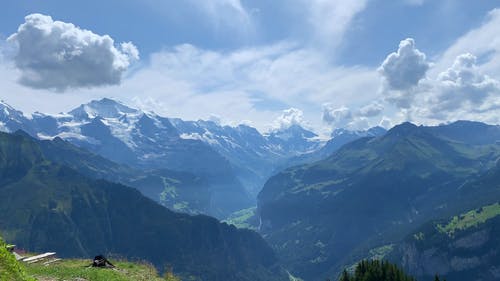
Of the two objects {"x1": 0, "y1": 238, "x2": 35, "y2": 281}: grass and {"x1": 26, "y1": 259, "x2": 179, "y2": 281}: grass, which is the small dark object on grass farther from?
{"x1": 0, "y1": 238, "x2": 35, "y2": 281}: grass

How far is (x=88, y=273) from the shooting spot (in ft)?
123

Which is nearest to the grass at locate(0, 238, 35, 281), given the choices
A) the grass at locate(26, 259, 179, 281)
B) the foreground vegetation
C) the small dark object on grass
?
the foreground vegetation

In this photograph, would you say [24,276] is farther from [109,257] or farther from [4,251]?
[109,257]

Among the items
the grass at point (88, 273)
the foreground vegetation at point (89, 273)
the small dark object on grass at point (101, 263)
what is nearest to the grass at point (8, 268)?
the foreground vegetation at point (89, 273)

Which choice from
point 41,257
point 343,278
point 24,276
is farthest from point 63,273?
point 343,278

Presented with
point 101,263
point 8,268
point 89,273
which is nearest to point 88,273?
point 89,273

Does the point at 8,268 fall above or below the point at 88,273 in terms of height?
above

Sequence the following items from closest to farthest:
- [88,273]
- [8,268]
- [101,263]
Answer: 1. [8,268]
2. [88,273]
3. [101,263]

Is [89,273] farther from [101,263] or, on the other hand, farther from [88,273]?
[101,263]

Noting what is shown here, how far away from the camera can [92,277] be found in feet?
119

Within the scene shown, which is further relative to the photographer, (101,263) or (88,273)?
(101,263)

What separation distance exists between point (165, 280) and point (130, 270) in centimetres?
534

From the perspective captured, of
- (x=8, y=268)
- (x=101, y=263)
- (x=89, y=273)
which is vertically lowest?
(x=89, y=273)

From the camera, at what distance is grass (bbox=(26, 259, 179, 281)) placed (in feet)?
118
